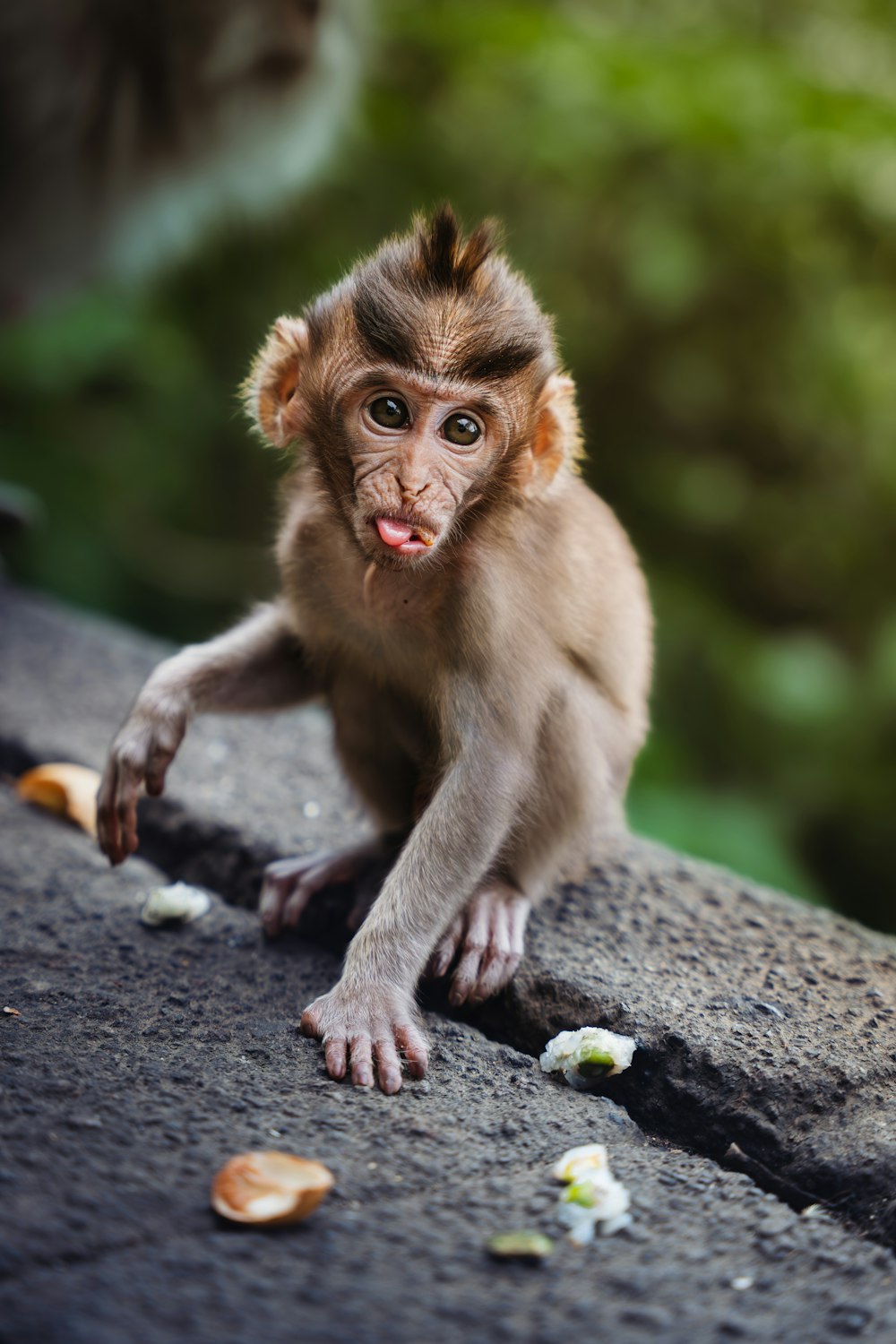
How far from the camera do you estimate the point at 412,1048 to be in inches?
98.0

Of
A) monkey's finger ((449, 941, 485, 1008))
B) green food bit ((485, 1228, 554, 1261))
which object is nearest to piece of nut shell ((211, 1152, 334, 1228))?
green food bit ((485, 1228, 554, 1261))

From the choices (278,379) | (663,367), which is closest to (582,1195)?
(278,379)

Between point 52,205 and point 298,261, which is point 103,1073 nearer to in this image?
point 52,205

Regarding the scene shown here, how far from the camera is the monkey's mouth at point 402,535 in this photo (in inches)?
99.9

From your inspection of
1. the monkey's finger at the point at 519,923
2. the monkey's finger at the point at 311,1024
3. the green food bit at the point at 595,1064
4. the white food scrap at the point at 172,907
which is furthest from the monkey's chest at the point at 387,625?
the green food bit at the point at 595,1064

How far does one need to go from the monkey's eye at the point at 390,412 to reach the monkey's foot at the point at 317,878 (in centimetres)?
107

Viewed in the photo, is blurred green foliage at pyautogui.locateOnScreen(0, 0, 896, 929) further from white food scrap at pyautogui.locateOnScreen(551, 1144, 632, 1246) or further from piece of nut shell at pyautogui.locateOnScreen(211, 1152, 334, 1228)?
piece of nut shell at pyautogui.locateOnScreen(211, 1152, 334, 1228)

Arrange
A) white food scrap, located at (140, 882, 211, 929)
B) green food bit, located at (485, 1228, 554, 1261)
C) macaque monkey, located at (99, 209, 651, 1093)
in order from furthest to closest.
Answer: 1. white food scrap, located at (140, 882, 211, 929)
2. macaque monkey, located at (99, 209, 651, 1093)
3. green food bit, located at (485, 1228, 554, 1261)

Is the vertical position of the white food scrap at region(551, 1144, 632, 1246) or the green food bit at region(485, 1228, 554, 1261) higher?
the white food scrap at region(551, 1144, 632, 1246)

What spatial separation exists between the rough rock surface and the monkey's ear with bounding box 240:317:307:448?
107cm

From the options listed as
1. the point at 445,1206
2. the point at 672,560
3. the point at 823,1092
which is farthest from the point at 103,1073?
the point at 672,560

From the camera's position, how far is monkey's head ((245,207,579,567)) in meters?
2.60

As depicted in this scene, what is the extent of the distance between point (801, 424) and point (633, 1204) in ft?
20.1

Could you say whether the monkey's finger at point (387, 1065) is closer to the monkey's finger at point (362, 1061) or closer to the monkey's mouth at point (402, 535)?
the monkey's finger at point (362, 1061)
